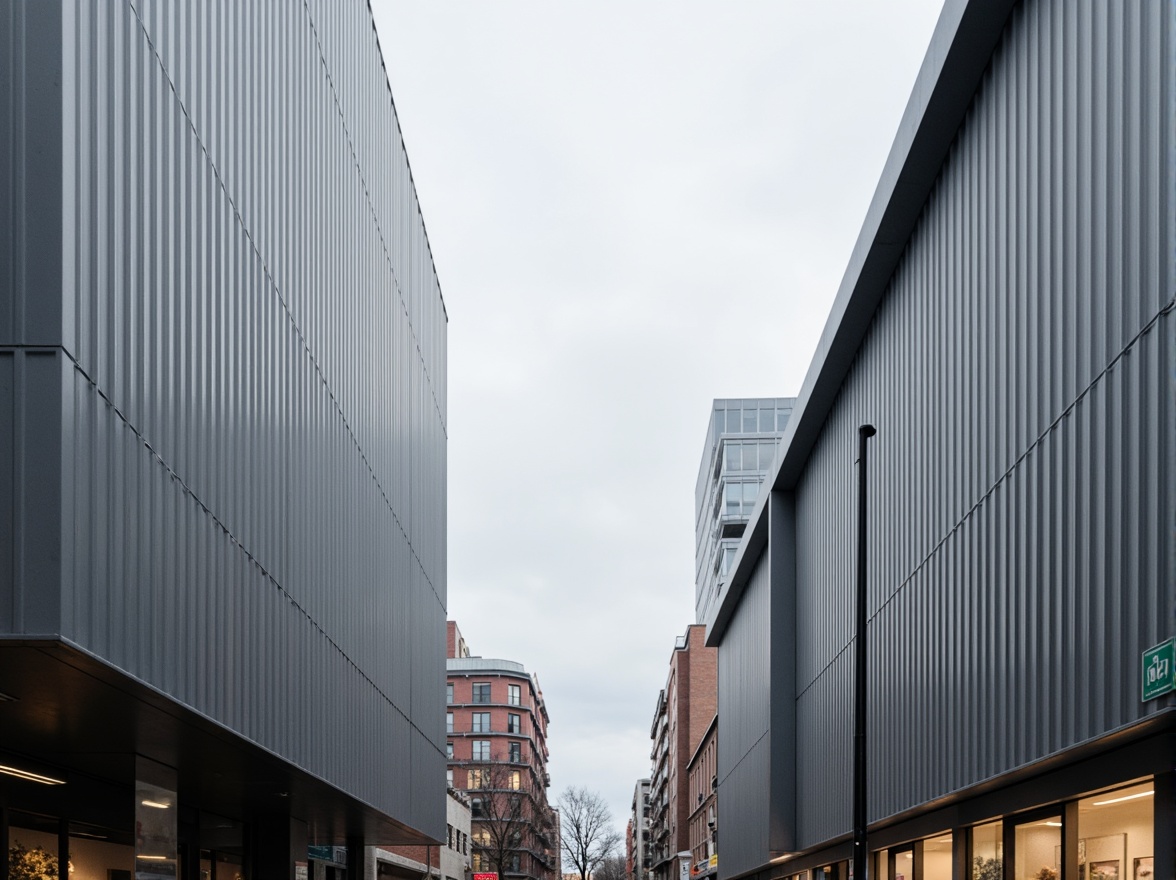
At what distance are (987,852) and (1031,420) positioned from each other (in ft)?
20.8

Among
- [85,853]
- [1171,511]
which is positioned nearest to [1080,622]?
[1171,511]

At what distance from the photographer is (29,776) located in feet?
54.9

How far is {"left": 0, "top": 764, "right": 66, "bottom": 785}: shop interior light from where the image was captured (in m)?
16.1

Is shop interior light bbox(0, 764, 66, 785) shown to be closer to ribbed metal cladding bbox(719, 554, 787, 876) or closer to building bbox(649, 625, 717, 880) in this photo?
ribbed metal cladding bbox(719, 554, 787, 876)

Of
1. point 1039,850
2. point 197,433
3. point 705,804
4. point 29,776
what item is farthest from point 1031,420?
point 705,804

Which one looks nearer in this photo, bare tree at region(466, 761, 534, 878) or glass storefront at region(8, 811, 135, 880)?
glass storefront at region(8, 811, 135, 880)

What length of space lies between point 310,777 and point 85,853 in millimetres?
3196

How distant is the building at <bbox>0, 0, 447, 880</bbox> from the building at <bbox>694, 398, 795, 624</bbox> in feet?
182

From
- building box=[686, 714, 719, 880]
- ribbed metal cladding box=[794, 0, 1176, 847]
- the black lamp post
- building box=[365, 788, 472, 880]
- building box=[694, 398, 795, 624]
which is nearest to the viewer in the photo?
ribbed metal cladding box=[794, 0, 1176, 847]

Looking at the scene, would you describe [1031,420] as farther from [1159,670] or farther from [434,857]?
[434,857]

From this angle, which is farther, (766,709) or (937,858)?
(766,709)

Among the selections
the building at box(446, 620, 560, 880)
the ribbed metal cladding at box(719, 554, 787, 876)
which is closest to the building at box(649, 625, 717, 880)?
the ribbed metal cladding at box(719, 554, 787, 876)

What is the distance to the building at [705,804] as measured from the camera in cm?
5841

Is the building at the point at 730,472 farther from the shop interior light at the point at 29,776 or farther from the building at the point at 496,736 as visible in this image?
the shop interior light at the point at 29,776
